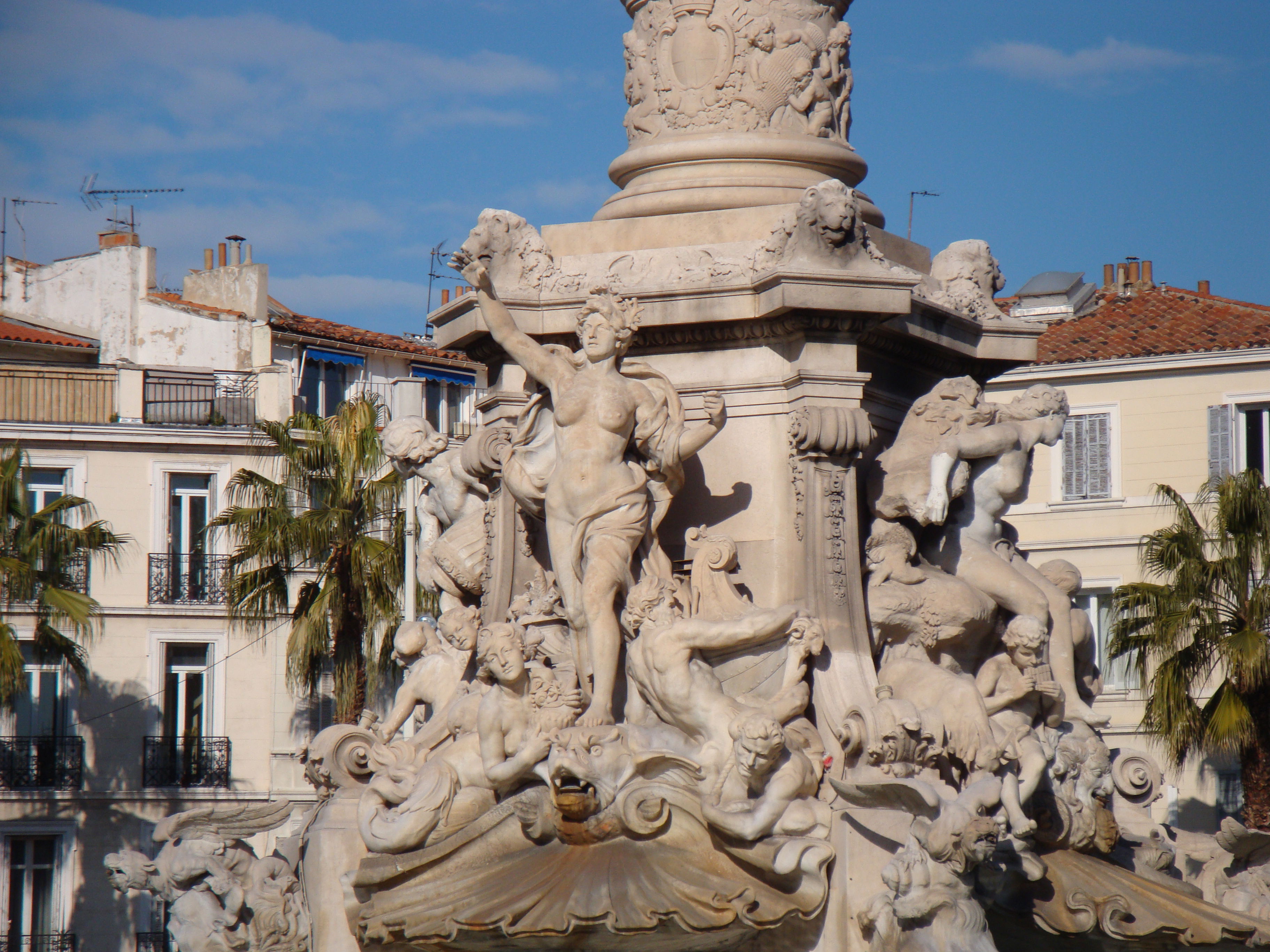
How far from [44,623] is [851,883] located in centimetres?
2017

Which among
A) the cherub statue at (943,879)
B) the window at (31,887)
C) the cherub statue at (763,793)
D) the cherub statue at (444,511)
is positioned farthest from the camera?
the window at (31,887)

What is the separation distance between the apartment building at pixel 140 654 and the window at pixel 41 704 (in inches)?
1.4

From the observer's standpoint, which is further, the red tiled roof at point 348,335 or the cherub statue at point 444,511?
the red tiled roof at point 348,335

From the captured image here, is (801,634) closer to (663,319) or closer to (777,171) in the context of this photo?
(663,319)

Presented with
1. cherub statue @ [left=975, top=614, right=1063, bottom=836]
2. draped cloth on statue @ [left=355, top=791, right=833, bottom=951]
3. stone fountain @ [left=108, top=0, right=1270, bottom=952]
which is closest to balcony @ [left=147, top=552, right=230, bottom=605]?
stone fountain @ [left=108, top=0, right=1270, bottom=952]

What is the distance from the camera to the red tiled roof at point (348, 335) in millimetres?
40875

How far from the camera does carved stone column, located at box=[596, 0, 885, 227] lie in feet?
39.4

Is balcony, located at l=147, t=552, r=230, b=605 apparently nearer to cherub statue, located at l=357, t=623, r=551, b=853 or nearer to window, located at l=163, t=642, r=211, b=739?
window, located at l=163, t=642, r=211, b=739

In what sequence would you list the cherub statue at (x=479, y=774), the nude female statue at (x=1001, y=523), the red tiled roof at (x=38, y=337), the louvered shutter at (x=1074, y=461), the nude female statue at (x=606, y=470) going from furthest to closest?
the red tiled roof at (x=38, y=337)
the louvered shutter at (x=1074, y=461)
the nude female statue at (x=1001, y=523)
the nude female statue at (x=606, y=470)
the cherub statue at (x=479, y=774)

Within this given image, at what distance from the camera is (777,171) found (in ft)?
39.4

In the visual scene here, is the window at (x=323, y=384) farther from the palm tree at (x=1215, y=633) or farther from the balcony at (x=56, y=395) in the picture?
the palm tree at (x=1215, y=633)

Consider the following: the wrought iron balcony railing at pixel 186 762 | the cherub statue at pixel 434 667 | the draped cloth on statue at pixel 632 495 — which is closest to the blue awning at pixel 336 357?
the wrought iron balcony railing at pixel 186 762

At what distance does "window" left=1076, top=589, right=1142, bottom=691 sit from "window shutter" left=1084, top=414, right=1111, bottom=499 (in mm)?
2127

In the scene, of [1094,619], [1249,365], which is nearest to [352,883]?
[1094,619]
